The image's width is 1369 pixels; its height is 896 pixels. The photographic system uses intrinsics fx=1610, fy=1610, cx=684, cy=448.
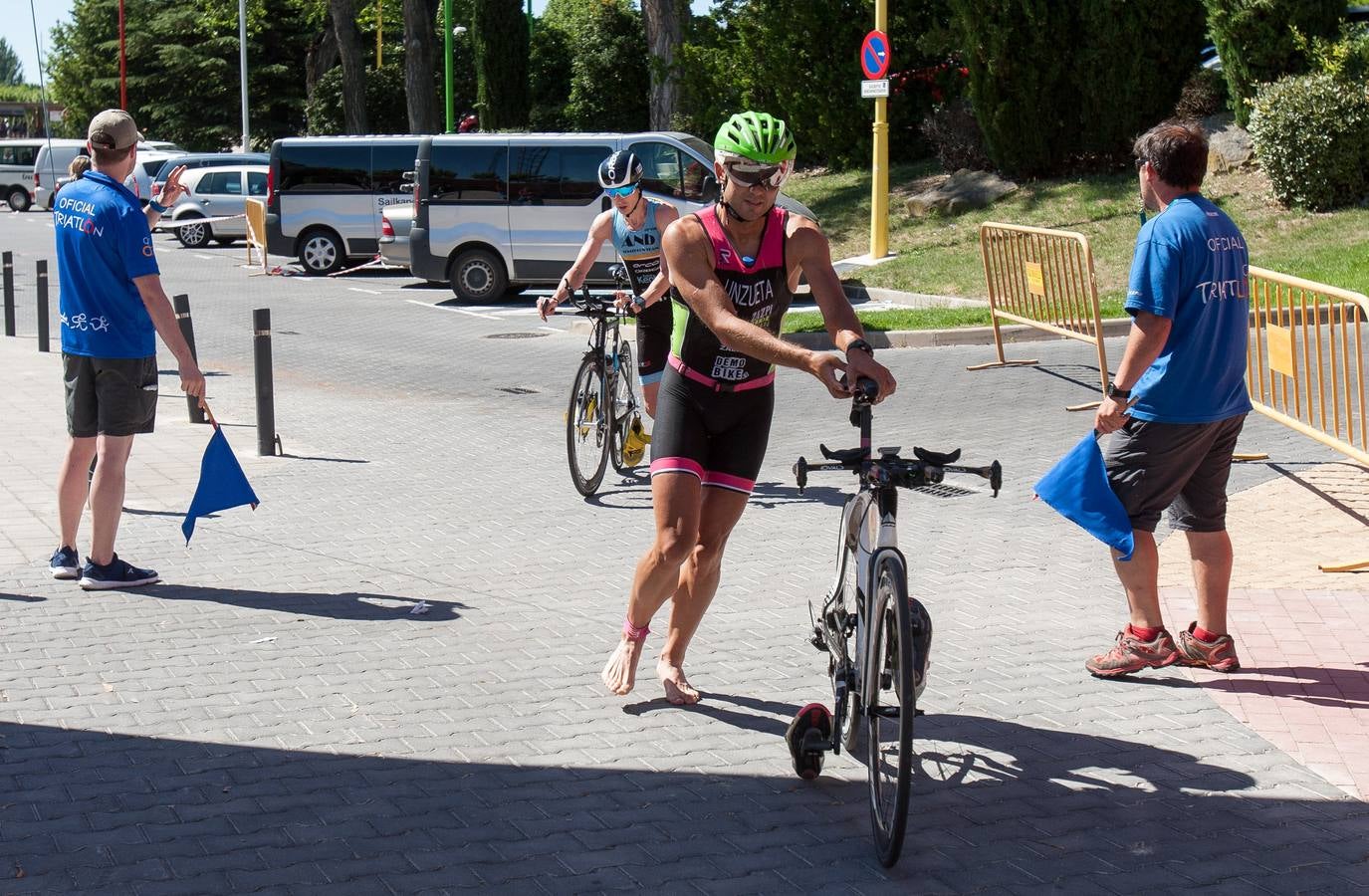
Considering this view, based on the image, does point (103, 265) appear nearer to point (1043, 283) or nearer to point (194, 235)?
point (1043, 283)

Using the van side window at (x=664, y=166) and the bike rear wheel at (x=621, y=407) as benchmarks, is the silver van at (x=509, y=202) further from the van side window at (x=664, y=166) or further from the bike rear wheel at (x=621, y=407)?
the bike rear wheel at (x=621, y=407)

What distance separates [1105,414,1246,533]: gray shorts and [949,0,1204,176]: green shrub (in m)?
18.1

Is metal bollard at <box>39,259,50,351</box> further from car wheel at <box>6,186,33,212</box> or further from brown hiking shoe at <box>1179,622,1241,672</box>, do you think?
car wheel at <box>6,186,33,212</box>

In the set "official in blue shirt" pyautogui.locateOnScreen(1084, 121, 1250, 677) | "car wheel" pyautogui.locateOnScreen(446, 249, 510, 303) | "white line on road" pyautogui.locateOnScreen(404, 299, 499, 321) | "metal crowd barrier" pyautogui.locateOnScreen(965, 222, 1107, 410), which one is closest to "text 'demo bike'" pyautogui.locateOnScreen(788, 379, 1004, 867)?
"official in blue shirt" pyautogui.locateOnScreen(1084, 121, 1250, 677)

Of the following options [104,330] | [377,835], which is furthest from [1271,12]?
[377,835]

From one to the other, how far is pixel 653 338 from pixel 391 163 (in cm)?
1710

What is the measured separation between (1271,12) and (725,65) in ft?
38.0

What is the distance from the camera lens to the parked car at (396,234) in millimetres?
23062

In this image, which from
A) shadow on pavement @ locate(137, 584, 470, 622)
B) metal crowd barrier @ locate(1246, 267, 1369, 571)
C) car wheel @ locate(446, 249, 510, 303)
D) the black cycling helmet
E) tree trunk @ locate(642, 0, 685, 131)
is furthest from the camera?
tree trunk @ locate(642, 0, 685, 131)

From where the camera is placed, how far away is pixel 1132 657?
5.80 meters

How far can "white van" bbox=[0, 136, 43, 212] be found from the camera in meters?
49.1

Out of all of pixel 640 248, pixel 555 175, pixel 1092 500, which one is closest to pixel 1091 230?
pixel 555 175

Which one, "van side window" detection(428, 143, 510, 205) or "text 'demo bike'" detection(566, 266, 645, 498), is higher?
"van side window" detection(428, 143, 510, 205)

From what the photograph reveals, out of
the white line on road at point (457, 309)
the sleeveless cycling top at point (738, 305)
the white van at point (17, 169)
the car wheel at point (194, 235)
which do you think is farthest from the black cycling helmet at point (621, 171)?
the white van at point (17, 169)
